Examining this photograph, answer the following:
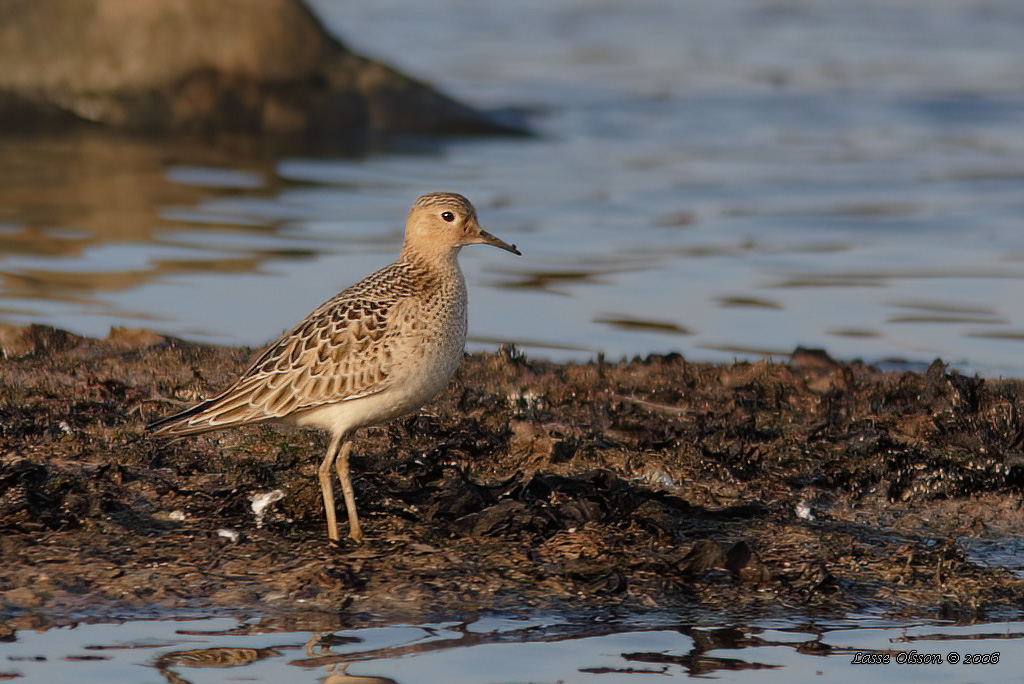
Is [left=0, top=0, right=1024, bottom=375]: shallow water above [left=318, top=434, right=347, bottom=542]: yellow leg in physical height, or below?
above

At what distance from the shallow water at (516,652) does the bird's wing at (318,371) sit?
3.58 feet

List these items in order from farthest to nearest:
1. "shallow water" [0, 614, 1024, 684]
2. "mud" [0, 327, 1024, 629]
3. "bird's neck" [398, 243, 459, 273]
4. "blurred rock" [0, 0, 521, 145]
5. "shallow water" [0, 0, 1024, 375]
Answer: "blurred rock" [0, 0, 521, 145]
"shallow water" [0, 0, 1024, 375]
"bird's neck" [398, 243, 459, 273]
"mud" [0, 327, 1024, 629]
"shallow water" [0, 614, 1024, 684]

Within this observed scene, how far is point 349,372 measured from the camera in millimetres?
6090

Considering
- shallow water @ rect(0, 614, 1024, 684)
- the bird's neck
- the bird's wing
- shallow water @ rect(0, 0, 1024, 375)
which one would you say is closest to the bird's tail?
the bird's wing

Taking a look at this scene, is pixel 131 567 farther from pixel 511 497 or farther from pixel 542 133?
pixel 542 133

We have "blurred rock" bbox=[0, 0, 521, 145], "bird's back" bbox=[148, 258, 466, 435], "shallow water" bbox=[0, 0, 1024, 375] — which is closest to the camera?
"bird's back" bbox=[148, 258, 466, 435]

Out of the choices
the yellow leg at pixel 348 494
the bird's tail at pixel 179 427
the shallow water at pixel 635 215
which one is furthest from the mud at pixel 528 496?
the shallow water at pixel 635 215

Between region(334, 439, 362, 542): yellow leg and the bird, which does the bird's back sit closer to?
the bird

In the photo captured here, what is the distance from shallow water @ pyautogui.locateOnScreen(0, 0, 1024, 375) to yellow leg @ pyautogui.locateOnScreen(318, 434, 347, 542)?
10.9 feet

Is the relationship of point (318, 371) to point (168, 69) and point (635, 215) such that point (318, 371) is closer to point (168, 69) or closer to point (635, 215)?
point (635, 215)

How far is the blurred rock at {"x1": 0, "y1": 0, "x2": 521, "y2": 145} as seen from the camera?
17188 mm

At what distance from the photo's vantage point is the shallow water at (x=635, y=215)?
10.3m

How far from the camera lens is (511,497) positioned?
639 centimetres

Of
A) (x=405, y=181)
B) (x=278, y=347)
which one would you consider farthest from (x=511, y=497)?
(x=405, y=181)
